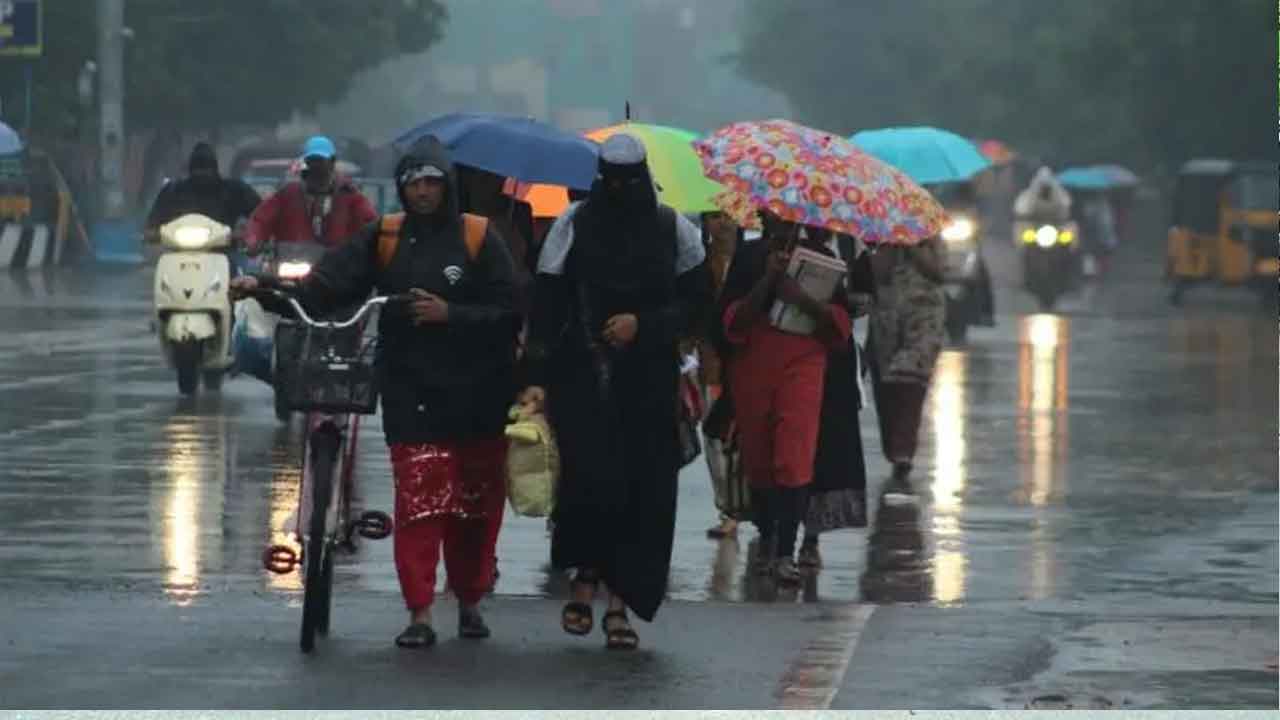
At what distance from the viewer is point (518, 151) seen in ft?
41.7

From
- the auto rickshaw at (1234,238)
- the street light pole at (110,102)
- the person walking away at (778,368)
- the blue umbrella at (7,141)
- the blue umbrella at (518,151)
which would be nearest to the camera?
the blue umbrella at (518,151)

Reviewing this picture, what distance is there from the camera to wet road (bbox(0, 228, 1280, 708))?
10.5m

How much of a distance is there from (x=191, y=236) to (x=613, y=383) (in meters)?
12.3

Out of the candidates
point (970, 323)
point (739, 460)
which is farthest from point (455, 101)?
point (739, 460)

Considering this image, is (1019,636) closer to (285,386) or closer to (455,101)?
(285,386)

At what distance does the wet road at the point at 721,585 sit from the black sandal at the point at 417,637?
50mm

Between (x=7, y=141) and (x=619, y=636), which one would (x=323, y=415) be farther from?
(x=7, y=141)

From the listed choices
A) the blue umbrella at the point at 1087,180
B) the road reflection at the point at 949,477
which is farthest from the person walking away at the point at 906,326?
the blue umbrella at the point at 1087,180

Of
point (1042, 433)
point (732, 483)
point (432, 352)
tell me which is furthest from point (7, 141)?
point (432, 352)

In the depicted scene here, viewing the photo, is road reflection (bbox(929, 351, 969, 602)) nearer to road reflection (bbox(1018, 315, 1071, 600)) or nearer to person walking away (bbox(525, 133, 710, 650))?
road reflection (bbox(1018, 315, 1071, 600))

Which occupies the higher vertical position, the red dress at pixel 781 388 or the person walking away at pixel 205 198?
the person walking away at pixel 205 198

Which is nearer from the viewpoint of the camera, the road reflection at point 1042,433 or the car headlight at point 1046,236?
the road reflection at point 1042,433

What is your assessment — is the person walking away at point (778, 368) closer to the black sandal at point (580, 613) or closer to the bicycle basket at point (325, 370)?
the black sandal at point (580, 613)

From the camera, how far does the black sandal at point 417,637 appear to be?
1116cm
